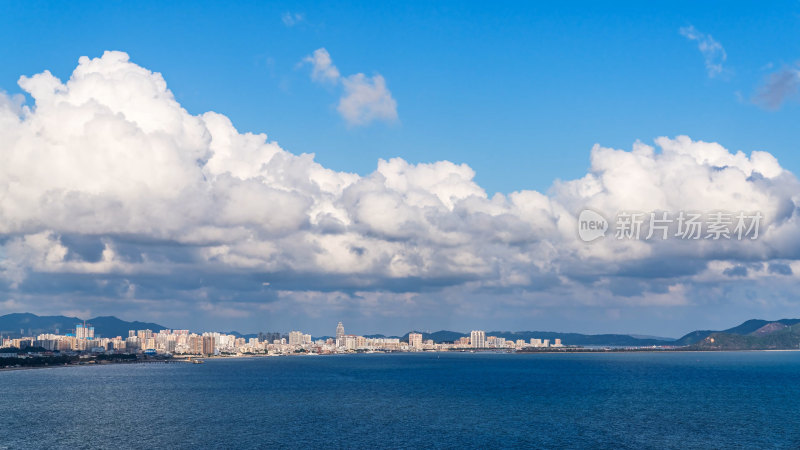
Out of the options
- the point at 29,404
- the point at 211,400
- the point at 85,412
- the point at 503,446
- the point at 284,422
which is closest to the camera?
the point at 503,446

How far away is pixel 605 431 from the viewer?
280ft

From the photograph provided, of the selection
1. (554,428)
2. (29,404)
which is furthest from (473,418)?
(29,404)

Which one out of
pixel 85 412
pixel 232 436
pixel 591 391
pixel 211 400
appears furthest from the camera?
pixel 591 391

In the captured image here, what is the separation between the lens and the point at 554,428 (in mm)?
88562

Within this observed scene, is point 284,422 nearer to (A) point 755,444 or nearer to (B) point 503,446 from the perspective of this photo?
(B) point 503,446

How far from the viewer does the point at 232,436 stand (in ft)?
274

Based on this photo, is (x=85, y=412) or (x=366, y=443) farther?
(x=85, y=412)

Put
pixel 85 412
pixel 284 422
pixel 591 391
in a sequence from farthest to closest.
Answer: pixel 591 391, pixel 85 412, pixel 284 422

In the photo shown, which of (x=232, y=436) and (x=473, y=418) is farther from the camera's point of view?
(x=473, y=418)

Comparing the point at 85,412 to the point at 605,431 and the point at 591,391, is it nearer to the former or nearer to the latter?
the point at 605,431

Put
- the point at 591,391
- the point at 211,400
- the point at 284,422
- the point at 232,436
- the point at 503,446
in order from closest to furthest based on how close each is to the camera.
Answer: the point at 503,446 < the point at 232,436 < the point at 284,422 < the point at 211,400 < the point at 591,391

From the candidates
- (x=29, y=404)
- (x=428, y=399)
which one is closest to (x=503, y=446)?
(x=428, y=399)

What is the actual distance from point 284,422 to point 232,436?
12529mm

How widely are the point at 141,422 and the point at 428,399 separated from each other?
5503 centimetres
